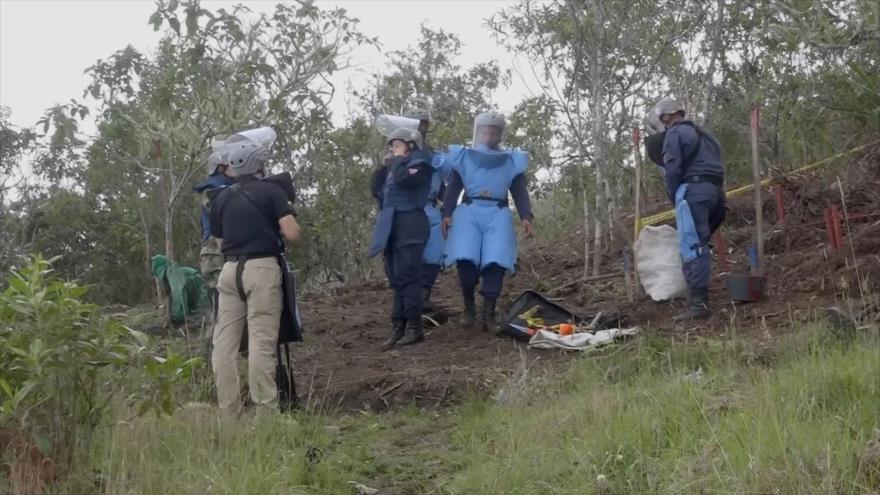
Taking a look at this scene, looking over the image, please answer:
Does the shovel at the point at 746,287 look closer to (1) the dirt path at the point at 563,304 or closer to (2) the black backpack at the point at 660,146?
(1) the dirt path at the point at 563,304

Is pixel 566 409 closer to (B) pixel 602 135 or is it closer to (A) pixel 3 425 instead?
(A) pixel 3 425

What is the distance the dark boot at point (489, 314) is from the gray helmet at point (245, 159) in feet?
8.04

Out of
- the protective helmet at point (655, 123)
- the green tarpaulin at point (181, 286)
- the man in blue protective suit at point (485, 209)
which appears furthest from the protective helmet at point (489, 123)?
the green tarpaulin at point (181, 286)

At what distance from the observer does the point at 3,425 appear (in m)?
4.54

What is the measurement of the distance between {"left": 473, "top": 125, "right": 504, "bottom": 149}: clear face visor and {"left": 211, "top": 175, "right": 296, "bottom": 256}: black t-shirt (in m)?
2.31

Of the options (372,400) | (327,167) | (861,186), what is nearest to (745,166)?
(861,186)

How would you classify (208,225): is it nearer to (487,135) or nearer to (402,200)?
(402,200)

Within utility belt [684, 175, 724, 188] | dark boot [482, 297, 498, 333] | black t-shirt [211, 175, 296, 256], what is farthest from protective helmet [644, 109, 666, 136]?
black t-shirt [211, 175, 296, 256]

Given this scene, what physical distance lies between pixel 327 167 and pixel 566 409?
811cm

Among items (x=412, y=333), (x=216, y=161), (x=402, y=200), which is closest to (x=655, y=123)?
(x=402, y=200)

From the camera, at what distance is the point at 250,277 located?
20.2 ft

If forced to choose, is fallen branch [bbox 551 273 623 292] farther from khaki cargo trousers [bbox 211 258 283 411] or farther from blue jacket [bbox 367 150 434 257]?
khaki cargo trousers [bbox 211 258 283 411]

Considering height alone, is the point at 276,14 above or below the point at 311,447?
above

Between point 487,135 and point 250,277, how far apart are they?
2.69m
